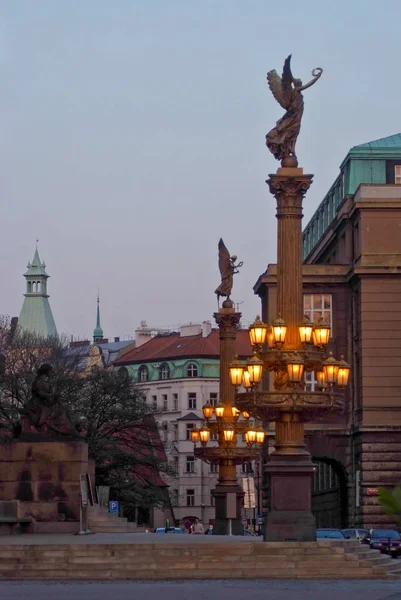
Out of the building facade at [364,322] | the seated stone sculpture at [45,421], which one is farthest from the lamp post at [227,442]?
the building facade at [364,322]

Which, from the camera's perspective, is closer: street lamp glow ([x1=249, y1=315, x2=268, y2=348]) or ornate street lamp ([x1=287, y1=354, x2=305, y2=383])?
ornate street lamp ([x1=287, y1=354, x2=305, y2=383])

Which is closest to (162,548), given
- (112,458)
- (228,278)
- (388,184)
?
(228,278)

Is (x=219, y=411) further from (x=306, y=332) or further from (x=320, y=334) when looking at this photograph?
(x=306, y=332)

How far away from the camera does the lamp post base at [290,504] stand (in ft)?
109

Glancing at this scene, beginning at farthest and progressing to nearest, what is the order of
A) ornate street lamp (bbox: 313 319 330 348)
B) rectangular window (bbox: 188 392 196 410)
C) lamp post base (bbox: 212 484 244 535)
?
rectangular window (bbox: 188 392 196 410)
lamp post base (bbox: 212 484 244 535)
ornate street lamp (bbox: 313 319 330 348)

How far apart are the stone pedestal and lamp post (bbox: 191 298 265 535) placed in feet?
30.8

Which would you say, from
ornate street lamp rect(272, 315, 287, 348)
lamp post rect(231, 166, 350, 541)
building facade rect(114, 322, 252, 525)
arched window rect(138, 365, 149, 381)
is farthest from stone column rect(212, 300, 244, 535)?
arched window rect(138, 365, 149, 381)

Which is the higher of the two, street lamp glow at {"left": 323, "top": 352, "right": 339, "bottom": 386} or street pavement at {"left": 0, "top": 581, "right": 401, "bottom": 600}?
street lamp glow at {"left": 323, "top": 352, "right": 339, "bottom": 386}

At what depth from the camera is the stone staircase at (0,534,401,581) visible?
31141mm

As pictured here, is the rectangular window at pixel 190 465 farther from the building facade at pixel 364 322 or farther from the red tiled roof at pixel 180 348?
the building facade at pixel 364 322

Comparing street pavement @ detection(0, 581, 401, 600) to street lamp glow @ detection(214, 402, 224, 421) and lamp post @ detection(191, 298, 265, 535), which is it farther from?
street lamp glow @ detection(214, 402, 224, 421)

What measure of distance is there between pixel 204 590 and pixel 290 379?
25.1 ft

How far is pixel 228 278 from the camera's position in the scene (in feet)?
184

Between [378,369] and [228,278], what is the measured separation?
21009 millimetres
